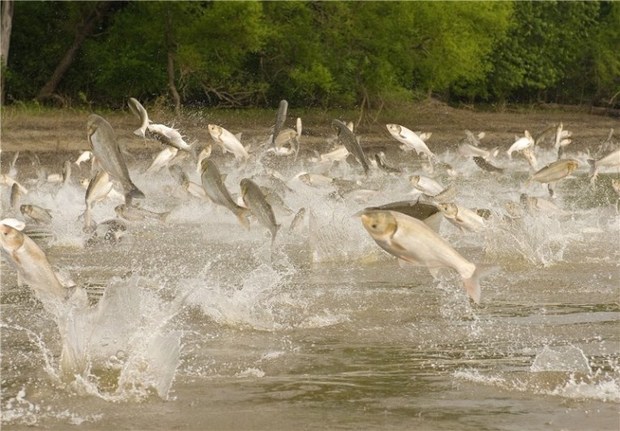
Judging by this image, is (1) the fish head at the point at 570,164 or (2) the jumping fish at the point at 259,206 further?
(1) the fish head at the point at 570,164

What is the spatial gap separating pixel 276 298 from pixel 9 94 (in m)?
25.3

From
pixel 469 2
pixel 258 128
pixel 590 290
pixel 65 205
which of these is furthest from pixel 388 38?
pixel 590 290

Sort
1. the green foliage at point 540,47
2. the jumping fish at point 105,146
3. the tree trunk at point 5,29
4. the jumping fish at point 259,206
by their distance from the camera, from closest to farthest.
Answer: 1. the jumping fish at point 105,146
2. the jumping fish at point 259,206
3. the tree trunk at point 5,29
4. the green foliage at point 540,47

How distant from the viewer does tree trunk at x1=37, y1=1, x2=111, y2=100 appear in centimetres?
3416

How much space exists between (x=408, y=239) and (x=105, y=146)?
127 inches

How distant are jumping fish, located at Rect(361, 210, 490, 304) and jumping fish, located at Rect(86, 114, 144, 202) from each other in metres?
3.03

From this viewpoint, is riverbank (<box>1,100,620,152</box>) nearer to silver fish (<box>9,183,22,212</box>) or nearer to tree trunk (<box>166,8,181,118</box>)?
tree trunk (<box>166,8,181,118</box>)

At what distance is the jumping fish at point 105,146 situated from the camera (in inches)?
343

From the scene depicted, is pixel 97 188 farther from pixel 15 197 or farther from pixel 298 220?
pixel 15 197

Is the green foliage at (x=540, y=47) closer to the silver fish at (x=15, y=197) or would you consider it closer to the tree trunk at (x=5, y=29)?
the tree trunk at (x=5, y=29)

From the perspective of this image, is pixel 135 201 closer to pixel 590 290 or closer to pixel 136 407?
pixel 590 290

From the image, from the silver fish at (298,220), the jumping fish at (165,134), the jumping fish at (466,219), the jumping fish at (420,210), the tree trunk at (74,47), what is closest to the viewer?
the jumping fish at (420,210)

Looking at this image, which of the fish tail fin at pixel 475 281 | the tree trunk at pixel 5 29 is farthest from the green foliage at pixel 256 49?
the fish tail fin at pixel 475 281

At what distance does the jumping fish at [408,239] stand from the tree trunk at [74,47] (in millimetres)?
28434
